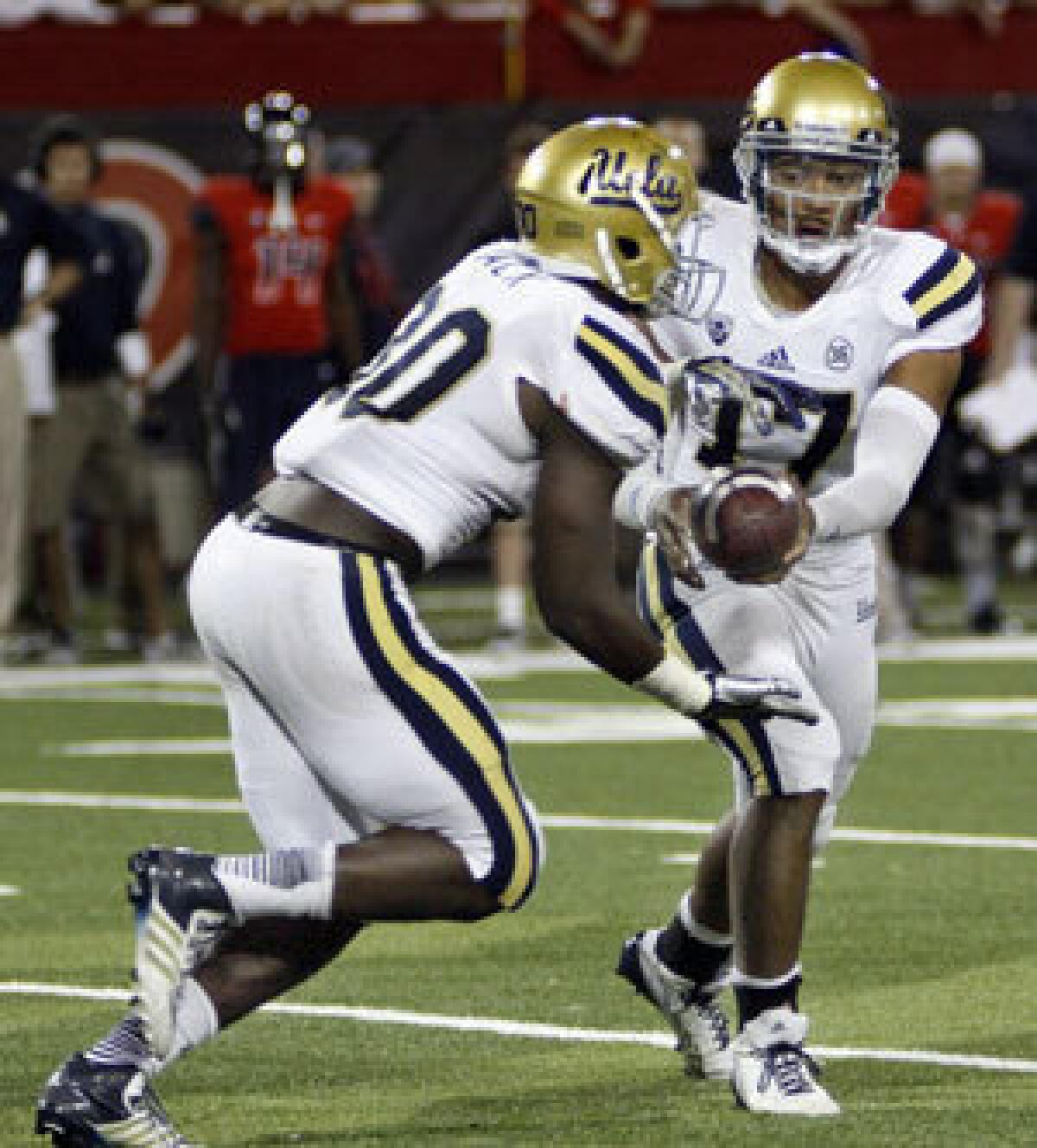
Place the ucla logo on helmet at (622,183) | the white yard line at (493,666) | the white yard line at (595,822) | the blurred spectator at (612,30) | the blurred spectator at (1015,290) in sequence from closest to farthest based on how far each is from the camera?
the ucla logo on helmet at (622,183) < the white yard line at (595,822) < the white yard line at (493,666) < the blurred spectator at (1015,290) < the blurred spectator at (612,30)

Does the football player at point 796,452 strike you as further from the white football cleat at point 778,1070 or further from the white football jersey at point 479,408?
the white football jersey at point 479,408

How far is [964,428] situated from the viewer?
13.8 m

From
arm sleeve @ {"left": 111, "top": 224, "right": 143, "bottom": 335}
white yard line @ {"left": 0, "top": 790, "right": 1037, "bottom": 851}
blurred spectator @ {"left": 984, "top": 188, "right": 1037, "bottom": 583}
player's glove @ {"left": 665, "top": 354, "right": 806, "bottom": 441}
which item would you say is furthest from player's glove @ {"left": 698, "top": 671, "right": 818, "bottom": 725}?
blurred spectator @ {"left": 984, "top": 188, "right": 1037, "bottom": 583}

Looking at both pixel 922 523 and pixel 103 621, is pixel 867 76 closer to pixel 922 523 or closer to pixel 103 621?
pixel 922 523

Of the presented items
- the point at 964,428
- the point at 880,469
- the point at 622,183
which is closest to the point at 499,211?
the point at 964,428

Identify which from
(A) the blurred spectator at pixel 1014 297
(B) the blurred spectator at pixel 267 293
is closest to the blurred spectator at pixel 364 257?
(B) the blurred spectator at pixel 267 293

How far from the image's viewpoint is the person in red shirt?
1333 centimetres

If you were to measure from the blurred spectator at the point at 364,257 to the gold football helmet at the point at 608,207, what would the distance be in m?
7.56

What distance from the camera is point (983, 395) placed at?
13.8 meters

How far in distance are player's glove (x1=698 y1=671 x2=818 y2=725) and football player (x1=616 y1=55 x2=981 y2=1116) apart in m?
0.30

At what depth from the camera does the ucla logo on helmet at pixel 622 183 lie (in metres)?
5.14

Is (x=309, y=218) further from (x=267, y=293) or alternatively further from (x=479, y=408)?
(x=479, y=408)

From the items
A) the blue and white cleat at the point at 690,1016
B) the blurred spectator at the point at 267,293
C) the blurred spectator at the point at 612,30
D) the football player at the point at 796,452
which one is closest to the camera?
the football player at the point at 796,452

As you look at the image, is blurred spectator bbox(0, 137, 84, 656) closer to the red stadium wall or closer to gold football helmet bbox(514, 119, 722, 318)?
the red stadium wall
